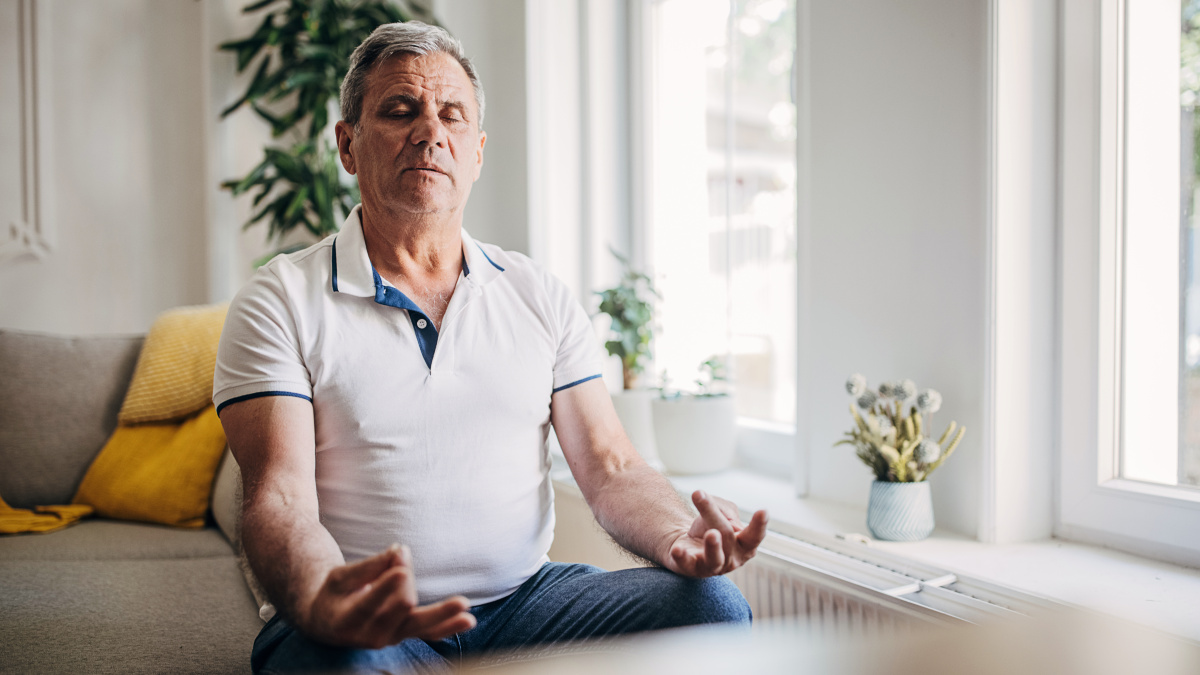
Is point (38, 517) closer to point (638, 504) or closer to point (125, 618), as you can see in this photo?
point (125, 618)

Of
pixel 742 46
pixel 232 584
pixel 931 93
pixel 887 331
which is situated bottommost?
Result: pixel 232 584

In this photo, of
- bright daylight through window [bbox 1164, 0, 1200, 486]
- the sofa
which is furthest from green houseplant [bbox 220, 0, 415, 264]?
bright daylight through window [bbox 1164, 0, 1200, 486]

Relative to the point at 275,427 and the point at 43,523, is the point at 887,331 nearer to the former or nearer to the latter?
the point at 275,427

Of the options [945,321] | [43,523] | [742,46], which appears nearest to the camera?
[945,321]

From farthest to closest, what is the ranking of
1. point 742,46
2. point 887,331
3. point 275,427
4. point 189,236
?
point 189,236
point 742,46
point 887,331
point 275,427

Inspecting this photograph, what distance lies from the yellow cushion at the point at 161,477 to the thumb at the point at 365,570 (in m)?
1.25

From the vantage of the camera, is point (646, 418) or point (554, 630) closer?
point (554, 630)

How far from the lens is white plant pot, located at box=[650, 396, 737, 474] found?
1.90 metres

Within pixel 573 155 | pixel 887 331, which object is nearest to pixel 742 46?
pixel 573 155

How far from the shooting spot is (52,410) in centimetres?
194

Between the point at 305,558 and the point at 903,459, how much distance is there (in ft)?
3.10

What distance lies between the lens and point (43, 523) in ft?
5.95

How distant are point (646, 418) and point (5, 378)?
161cm

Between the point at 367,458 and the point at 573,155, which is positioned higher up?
the point at 573,155
